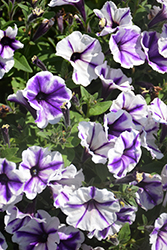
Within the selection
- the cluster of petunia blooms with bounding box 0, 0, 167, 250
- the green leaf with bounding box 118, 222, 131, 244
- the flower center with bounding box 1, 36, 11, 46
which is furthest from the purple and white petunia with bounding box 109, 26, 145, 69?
the green leaf with bounding box 118, 222, 131, 244

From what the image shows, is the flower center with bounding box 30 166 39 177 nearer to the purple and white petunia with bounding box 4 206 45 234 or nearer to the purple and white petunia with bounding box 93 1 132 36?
the purple and white petunia with bounding box 4 206 45 234

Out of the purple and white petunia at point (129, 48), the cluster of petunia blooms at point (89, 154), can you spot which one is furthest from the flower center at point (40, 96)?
the purple and white petunia at point (129, 48)

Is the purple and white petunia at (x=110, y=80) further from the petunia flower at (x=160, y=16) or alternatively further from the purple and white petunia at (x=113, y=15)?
the petunia flower at (x=160, y=16)

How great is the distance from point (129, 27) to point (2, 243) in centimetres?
99

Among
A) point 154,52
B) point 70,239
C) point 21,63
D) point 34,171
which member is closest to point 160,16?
point 154,52

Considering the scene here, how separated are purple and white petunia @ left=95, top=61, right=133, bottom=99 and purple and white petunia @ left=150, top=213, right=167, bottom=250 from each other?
1.77 ft

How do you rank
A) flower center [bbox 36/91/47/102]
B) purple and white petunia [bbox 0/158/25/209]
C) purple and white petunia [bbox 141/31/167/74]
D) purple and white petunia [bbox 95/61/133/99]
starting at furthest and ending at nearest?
purple and white petunia [bbox 141/31/167/74] → purple and white petunia [bbox 95/61/133/99] → flower center [bbox 36/91/47/102] → purple and white petunia [bbox 0/158/25/209]

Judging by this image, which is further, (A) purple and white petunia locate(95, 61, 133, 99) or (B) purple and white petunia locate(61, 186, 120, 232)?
(A) purple and white petunia locate(95, 61, 133, 99)

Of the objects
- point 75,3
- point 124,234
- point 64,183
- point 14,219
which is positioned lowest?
point 124,234

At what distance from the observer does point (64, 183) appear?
1113mm

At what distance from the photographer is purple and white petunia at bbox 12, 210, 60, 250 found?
1137 millimetres

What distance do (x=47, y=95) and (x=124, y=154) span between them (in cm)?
36

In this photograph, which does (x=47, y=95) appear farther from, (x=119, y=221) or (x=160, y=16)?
(x=160, y=16)

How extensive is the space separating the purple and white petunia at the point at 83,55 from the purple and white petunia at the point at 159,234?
62cm
